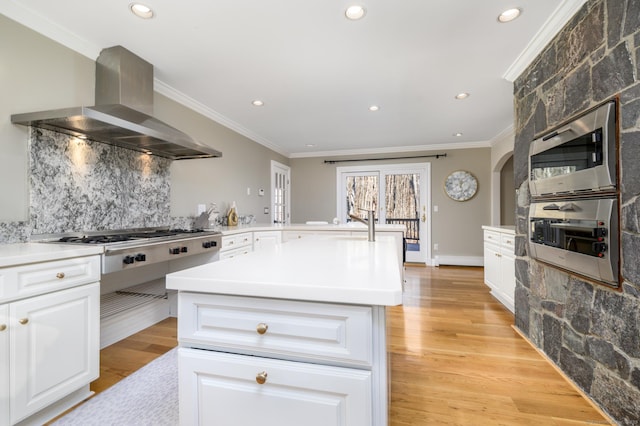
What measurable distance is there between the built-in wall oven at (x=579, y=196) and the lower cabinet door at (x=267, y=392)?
161 centimetres

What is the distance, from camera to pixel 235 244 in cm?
328

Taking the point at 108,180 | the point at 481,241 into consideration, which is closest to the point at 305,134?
the point at 108,180

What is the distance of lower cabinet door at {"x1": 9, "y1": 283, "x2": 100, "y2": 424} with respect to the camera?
135 centimetres

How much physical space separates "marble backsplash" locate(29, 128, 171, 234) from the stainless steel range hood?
11cm

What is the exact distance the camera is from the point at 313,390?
80 centimetres

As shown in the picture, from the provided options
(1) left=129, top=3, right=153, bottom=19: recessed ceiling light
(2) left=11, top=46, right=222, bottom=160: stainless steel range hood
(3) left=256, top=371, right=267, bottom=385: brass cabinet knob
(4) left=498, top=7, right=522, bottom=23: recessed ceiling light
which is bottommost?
(3) left=256, top=371, right=267, bottom=385: brass cabinet knob

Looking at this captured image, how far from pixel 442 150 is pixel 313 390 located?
5.78m

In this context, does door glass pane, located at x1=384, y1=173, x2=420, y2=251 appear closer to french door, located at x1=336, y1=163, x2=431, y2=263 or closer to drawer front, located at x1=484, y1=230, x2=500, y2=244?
french door, located at x1=336, y1=163, x2=431, y2=263

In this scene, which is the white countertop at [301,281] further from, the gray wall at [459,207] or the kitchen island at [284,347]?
the gray wall at [459,207]

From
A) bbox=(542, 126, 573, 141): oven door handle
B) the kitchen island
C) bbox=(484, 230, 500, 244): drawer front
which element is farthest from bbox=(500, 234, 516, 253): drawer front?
the kitchen island

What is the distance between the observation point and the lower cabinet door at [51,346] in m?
1.35

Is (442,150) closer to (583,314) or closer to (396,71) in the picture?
(396,71)

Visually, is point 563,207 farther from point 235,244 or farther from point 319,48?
point 235,244

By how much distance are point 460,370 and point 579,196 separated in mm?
1342
